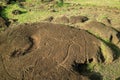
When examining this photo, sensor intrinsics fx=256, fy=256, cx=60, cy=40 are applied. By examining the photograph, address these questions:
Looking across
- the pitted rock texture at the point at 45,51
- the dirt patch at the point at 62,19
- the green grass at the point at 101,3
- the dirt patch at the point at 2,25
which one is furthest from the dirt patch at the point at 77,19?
the dirt patch at the point at 2,25

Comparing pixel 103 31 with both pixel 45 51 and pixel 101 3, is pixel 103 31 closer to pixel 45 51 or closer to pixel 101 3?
pixel 45 51

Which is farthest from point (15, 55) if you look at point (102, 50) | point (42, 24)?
point (102, 50)

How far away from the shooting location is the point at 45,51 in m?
11.4

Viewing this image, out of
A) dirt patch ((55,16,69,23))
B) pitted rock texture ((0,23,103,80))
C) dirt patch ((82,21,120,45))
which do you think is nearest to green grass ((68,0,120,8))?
dirt patch ((55,16,69,23))

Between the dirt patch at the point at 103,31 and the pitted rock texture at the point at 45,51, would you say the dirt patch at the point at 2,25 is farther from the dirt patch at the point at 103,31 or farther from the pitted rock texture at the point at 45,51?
the dirt patch at the point at 103,31

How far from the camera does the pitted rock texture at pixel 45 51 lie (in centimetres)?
1018

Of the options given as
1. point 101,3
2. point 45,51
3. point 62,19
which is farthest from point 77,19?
point 45,51

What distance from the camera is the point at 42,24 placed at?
533 inches

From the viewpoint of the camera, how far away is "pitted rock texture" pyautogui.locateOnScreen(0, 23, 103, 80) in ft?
33.4

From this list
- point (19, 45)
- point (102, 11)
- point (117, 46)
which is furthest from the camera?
point (102, 11)

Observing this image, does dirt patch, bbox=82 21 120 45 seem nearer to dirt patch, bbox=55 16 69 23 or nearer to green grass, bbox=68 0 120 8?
dirt patch, bbox=55 16 69 23

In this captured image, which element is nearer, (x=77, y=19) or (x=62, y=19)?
(x=77, y=19)

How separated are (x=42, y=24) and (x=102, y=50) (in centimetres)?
357

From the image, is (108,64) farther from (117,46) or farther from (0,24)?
(0,24)
